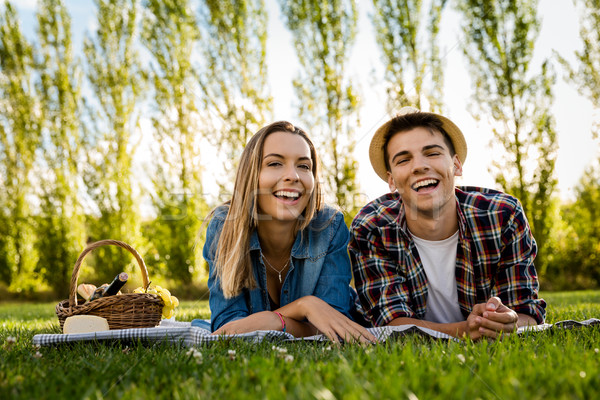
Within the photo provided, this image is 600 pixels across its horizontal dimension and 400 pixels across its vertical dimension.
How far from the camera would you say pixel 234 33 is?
11453mm

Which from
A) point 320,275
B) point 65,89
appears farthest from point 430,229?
point 65,89

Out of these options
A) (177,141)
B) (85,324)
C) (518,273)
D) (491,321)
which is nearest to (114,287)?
(85,324)

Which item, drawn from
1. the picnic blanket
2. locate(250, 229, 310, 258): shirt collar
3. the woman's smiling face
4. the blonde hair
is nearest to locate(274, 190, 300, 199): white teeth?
the woman's smiling face

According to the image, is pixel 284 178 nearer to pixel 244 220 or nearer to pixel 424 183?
pixel 244 220

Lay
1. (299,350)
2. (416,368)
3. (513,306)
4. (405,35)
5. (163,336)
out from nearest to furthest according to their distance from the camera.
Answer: (416,368) → (299,350) → (163,336) → (513,306) → (405,35)

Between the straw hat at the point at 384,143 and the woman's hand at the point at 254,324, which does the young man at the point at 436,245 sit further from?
the woman's hand at the point at 254,324

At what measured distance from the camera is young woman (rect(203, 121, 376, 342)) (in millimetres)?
3455

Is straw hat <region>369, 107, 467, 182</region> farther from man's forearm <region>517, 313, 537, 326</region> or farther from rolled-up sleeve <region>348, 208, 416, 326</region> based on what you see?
man's forearm <region>517, 313, 537, 326</region>

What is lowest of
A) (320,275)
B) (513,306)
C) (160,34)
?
(513,306)

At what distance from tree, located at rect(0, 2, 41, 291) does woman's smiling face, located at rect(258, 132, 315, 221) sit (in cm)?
1214

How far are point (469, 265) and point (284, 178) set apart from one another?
58.4 inches

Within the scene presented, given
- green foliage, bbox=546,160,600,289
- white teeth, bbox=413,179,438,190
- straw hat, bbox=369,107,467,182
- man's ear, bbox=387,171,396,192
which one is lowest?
green foliage, bbox=546,160,600,289

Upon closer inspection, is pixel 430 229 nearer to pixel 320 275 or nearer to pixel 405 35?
pixel 320 275

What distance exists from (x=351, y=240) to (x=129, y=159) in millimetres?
10214
